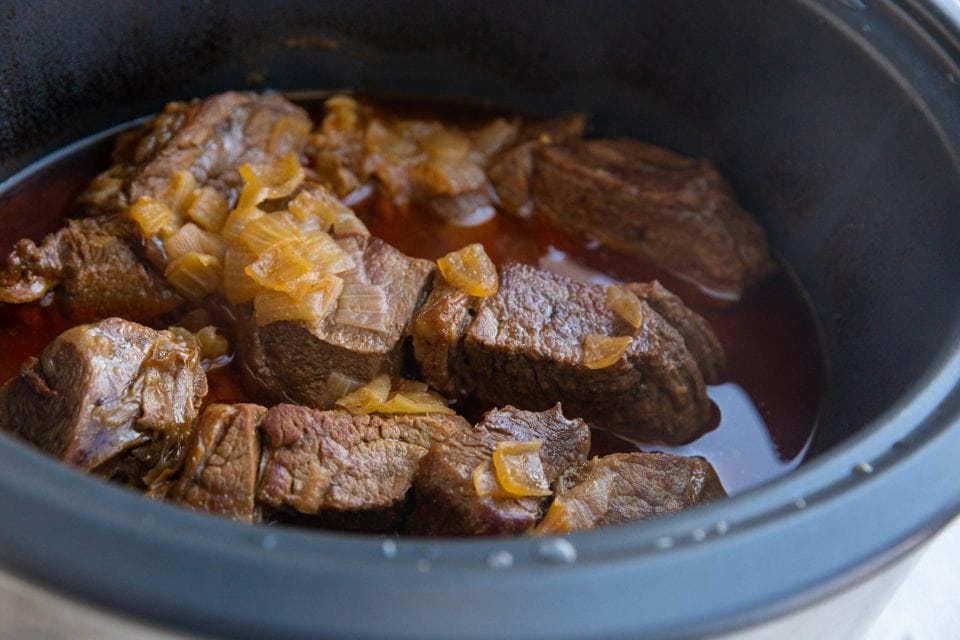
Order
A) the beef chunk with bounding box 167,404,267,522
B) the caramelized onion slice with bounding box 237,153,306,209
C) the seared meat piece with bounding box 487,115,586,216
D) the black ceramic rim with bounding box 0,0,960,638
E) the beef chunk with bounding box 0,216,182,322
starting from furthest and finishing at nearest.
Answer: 1. the seared meat piece with bounding box 487,115,586,216
2. the caramelized onion slice with bounding box 237,153,306,209
3. the beef chunk with bounding box 0,216,182,322
4. the beef chunk with bounding box 167,404,267,522
5. the black ceramic rim with bounding box 0,0,960,638

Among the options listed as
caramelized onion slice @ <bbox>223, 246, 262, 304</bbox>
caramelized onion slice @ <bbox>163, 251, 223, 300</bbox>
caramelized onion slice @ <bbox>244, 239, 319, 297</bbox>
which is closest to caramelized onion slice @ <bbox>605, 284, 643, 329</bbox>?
caramelized onion slice @ <bbox>244, 239, 319, 297</bbox>

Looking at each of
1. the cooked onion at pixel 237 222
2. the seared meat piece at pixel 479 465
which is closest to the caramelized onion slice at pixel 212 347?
the cooked onion at pixel 237 222

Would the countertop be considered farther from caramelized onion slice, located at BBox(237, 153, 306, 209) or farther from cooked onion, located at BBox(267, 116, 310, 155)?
cooked onion, located at BBox(267, 116, 310, 155)

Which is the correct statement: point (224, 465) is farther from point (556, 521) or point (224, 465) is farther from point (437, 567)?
point (437, 567)

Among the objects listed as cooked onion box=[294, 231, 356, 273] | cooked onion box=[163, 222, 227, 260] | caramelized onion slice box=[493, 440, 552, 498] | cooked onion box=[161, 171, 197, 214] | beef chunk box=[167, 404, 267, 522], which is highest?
caramelized onion slice box=[493, 440, 552, 498]

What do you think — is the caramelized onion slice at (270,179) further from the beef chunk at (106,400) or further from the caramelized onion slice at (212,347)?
the beef chunk at (106,400)

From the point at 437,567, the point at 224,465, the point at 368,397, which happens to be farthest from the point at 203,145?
the point at 437,567

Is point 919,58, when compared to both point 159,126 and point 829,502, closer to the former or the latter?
point 829,502

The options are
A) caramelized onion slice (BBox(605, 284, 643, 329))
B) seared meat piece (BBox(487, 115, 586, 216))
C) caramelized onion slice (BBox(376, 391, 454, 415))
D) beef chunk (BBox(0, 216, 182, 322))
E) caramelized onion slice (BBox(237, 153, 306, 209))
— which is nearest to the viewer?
caramelized onion slice (BBox(376, 391, 454, 415))
